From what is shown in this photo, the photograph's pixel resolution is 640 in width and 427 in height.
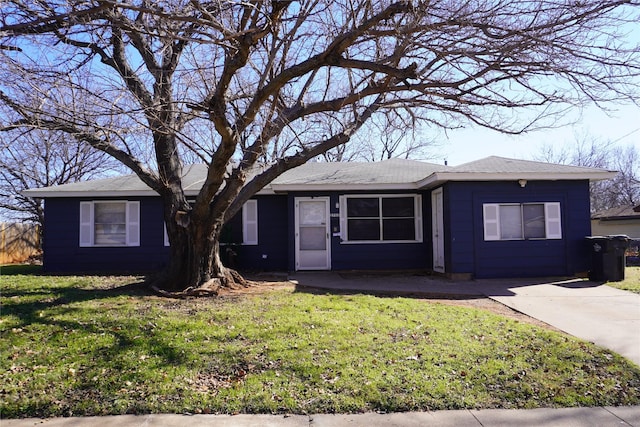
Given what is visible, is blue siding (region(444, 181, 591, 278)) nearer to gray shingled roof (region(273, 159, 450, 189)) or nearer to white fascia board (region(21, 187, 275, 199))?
gray shingled roof (region(273, 159, 450, 189))

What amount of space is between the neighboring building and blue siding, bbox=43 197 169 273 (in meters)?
26.0

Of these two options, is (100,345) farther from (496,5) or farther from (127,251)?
(127,251)

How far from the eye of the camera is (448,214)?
12.0 metres

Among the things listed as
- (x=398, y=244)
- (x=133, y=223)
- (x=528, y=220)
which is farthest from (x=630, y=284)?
(x=133, y=223)

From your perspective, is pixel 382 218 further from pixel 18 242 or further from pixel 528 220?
pixel 18 242

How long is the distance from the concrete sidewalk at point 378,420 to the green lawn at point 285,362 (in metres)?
0.12

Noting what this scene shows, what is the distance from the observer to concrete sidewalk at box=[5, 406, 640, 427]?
3.89m

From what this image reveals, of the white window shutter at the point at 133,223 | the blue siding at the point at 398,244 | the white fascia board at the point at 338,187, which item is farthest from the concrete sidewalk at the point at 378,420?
the white window shutter at the point at 133,223

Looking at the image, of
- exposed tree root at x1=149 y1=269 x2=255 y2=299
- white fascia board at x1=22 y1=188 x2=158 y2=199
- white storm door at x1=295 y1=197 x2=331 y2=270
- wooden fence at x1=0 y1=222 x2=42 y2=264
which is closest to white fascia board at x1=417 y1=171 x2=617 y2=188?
white storm door at x1=295 y1=197 x2=331 y2=270

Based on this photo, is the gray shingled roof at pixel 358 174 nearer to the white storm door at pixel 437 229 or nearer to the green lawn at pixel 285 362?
the white storm door at pixel 437 229

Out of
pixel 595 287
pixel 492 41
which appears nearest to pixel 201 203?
pixel 492 41

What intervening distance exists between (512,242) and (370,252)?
392 cm

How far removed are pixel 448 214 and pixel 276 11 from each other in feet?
23.7

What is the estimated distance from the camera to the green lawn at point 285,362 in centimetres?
429
